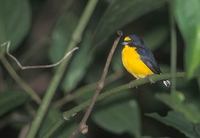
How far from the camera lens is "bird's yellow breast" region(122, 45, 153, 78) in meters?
1.63

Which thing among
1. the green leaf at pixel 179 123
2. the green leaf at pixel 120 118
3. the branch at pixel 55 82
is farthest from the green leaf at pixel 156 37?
the green leaf at pixel 179 123

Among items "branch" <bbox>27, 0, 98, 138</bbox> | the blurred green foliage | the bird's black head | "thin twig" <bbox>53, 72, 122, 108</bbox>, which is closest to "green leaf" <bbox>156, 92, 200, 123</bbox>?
the blurred green foliage

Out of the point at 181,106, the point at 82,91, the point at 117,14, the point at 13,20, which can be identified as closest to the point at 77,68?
the point at 82,91

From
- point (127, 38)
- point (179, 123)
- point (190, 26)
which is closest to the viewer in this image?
point (190, 26)

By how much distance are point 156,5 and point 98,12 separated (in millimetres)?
835

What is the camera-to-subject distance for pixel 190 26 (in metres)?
0.26

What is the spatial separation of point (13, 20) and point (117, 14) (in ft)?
2.07

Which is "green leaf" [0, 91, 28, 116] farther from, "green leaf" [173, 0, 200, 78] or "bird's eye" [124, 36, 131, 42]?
"green leaf" [173, 0, 200, 78]

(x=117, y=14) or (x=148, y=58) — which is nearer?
(x=117, y=14)

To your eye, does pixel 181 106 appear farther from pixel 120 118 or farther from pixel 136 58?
pixel 136 58

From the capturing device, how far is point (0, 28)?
1.37 m

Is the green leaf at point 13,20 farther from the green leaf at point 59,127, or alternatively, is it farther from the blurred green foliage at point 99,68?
the green leaf at point 59,127

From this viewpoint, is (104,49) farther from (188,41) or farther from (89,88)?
(188,41)

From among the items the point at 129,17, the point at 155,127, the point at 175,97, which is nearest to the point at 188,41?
the point at 175,97
